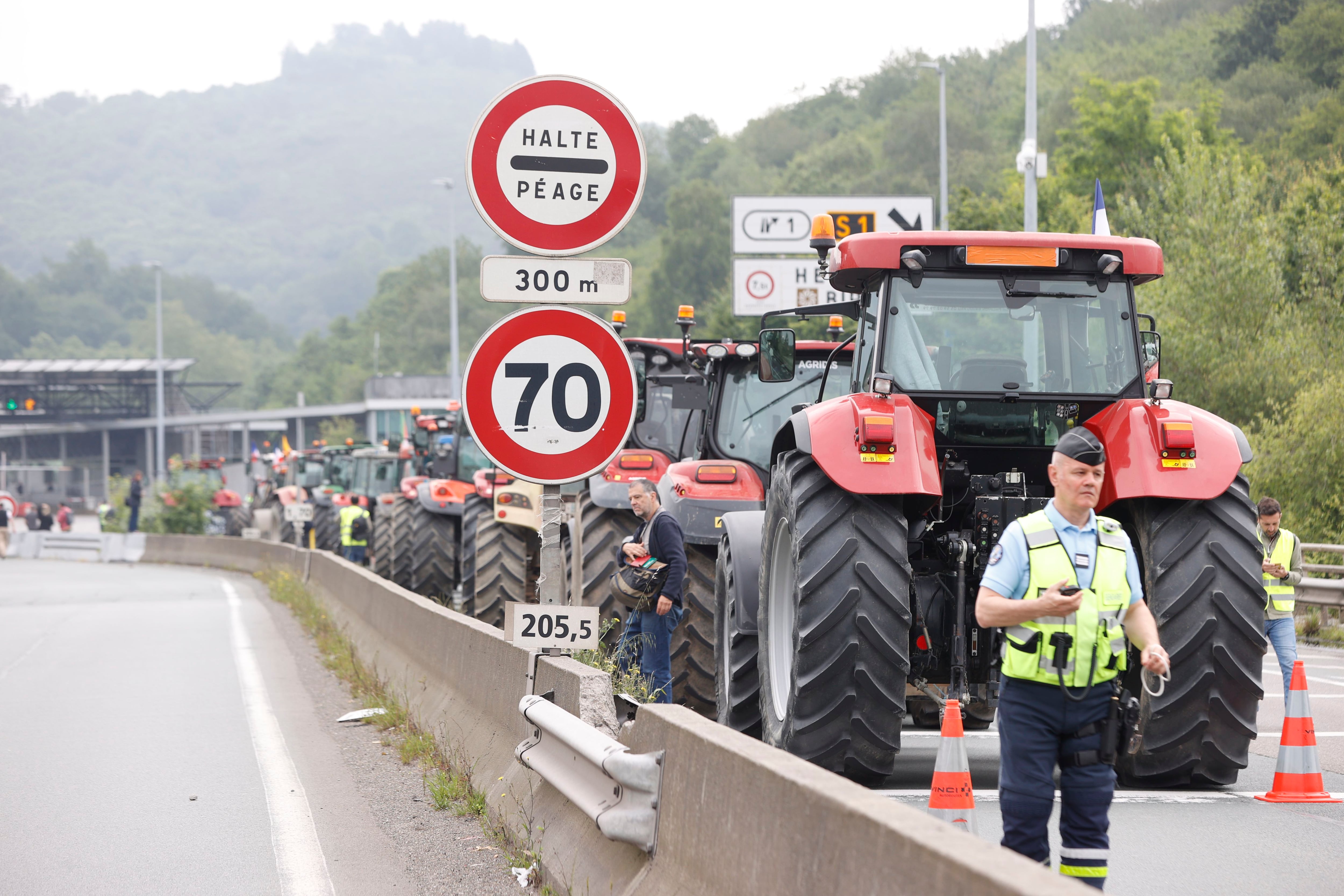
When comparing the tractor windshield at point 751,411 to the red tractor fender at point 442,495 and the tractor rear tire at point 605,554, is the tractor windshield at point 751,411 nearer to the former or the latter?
the tractor rear tire at point 605,554

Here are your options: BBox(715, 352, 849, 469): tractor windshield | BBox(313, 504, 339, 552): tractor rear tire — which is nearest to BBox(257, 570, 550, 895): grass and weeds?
BBox(715, 352, 849, 469): tractor windshield

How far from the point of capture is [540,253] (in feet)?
23.4

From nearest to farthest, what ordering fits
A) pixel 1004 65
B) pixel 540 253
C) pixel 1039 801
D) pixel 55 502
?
1. pixel 1039 801
2. pixel 540 253
3. pixel 55 502
4. pixel 1004 65

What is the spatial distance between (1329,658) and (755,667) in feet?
36.1

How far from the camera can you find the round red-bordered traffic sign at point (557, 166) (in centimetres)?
706

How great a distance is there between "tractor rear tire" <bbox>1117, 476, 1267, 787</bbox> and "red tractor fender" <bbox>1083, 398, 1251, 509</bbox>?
11cm

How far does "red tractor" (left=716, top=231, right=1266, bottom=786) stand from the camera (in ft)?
23.7

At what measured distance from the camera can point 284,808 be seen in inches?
334

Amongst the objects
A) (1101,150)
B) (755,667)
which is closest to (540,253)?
(755,667)

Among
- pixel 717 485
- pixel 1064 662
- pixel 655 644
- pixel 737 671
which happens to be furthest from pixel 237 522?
pixel 1064 662

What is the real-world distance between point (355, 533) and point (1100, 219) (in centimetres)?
2042

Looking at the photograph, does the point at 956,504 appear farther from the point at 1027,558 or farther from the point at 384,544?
the point at 384,544

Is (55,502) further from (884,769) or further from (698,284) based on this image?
(884,769)

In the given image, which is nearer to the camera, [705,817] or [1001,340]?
[705,817]
